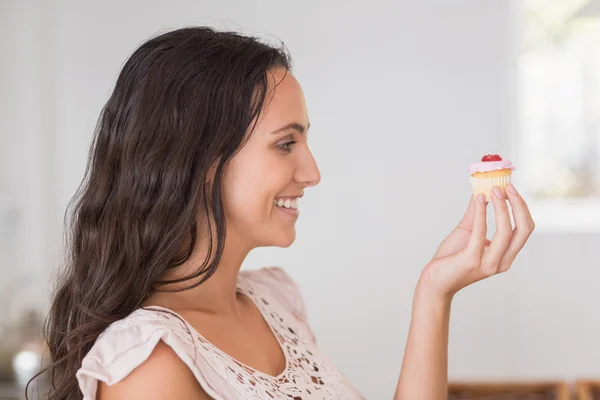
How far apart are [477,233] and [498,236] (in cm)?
3

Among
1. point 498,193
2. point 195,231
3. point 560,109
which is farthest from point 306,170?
point 560,109

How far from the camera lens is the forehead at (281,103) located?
1.23 metres

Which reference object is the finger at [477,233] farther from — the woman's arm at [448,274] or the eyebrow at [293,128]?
the eyebrow at [293,128]

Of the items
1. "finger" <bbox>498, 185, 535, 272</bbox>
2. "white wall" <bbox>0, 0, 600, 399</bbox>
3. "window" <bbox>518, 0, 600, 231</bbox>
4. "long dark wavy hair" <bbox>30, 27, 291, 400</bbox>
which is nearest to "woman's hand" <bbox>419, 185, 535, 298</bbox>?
"finger" <bbox>498, 185, 535, 272</bbox>

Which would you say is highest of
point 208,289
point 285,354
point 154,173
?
point 154,173

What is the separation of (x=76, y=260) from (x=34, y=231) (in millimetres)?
1972

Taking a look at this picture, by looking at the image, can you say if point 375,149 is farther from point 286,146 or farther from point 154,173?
point 154,173

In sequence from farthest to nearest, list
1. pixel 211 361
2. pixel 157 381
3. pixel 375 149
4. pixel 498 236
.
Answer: pixel 375 149 < pixel 498 236 < pixel 211 361 < pixel 157 381

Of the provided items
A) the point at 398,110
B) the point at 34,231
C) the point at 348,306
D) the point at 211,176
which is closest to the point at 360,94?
the point at 398,110

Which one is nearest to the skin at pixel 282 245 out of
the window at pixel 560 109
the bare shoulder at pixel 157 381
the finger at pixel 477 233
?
the finger at pixel 477 233

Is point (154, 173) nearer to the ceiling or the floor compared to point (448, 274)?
nearer to the ceiling

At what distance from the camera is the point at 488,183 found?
4.38 feet

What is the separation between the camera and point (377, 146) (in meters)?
2.99

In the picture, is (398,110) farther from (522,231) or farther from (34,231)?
(522,231)
